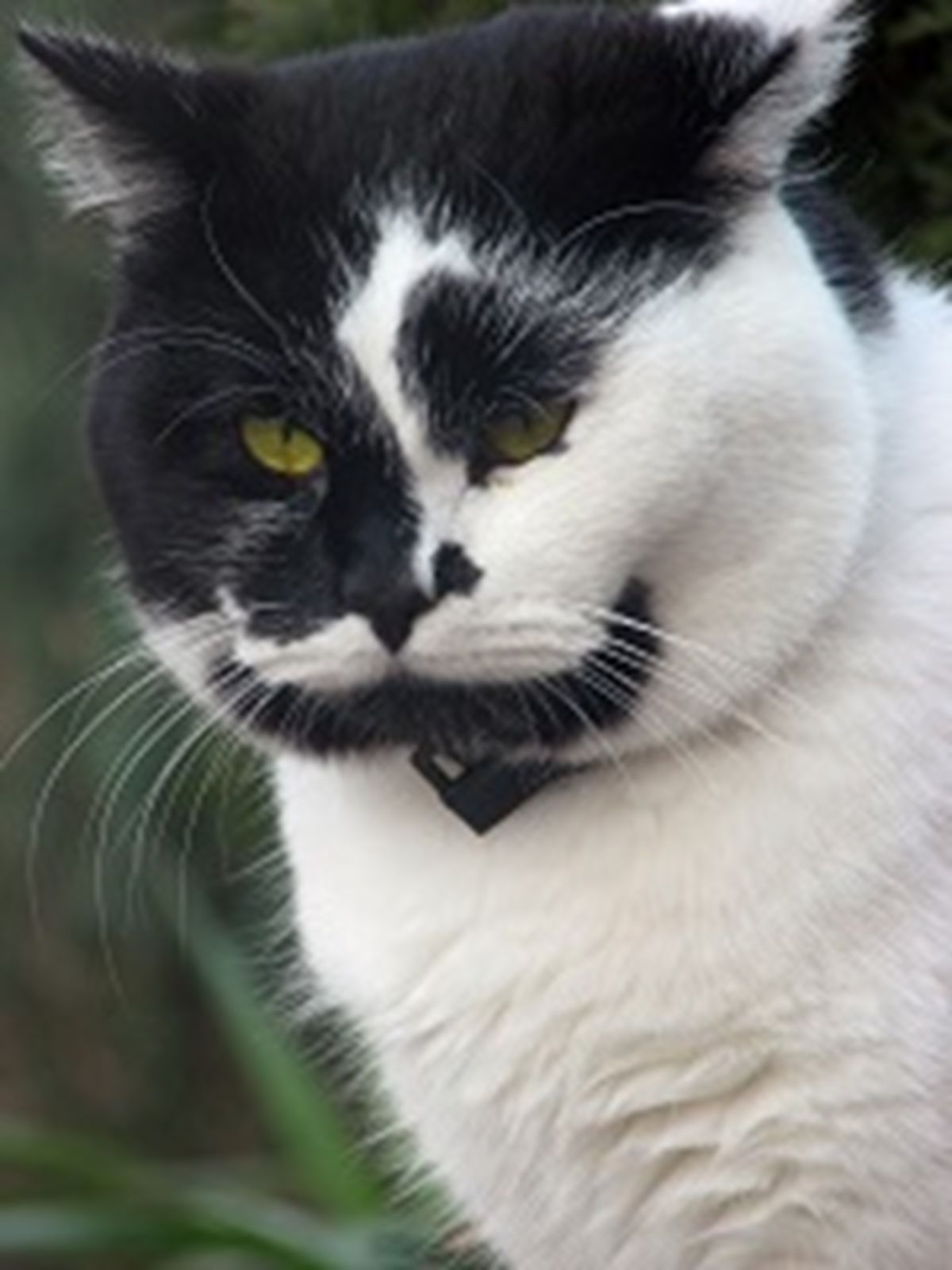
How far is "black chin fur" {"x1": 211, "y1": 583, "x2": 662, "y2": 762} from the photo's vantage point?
5.61 feet

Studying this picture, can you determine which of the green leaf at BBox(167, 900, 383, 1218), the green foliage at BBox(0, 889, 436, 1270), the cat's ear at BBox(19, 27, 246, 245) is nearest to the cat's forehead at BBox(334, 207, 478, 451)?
the cat's ear at BBox(19, 27, 246, 245)

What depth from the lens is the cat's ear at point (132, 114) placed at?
5.74 ft

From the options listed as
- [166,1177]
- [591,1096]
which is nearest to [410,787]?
[591,1096]

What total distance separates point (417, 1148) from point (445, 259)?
0.71m

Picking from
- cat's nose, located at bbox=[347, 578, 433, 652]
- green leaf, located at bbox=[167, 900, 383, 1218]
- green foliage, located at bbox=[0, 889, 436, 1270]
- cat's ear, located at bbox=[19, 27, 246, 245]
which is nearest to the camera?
cat's nose, located at bbox=[347, 578, 433, 652]

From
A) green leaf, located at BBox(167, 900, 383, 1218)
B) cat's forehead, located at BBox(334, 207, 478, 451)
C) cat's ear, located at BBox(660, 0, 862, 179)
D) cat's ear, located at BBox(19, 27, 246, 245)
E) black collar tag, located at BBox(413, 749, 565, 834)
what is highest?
cat's ear, located at BBox(19, 27, 246, 245)

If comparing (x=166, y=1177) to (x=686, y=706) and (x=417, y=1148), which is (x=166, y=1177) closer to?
(x=417, y=1148)

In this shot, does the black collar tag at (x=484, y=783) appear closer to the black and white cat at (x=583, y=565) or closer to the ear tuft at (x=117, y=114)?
the black and white cat at (x=583, y=565)

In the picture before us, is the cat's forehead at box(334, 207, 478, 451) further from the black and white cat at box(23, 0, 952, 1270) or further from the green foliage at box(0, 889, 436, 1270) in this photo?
the green foliage at box(0, 889, 436, 1270)

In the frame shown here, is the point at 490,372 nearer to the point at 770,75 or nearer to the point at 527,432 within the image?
the point at 527,432

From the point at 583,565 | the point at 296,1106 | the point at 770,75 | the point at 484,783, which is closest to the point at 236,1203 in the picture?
the point at 296,1106

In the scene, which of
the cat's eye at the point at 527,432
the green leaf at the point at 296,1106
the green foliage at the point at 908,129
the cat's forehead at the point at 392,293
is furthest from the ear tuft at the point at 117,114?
the green leaf at the point at 296,1106

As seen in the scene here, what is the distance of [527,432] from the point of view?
5.49 ft

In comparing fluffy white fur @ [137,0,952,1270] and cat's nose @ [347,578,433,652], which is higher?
cat's nose @ [347,578,433,652]
